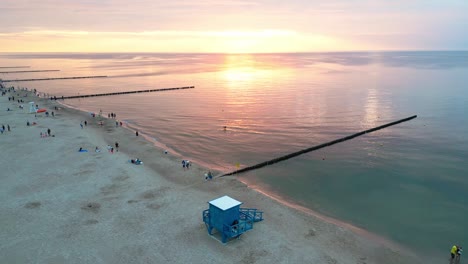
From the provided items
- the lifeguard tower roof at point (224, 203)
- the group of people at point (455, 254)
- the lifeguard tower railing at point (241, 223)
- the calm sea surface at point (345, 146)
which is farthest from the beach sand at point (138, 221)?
the calm sea surface at point (345, 146)

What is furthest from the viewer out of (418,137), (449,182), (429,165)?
(418,137)

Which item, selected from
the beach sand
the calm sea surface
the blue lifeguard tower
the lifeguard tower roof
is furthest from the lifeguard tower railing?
the calm sea surface

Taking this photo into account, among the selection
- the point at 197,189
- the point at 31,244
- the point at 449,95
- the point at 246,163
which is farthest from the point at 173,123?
the point at 449,95

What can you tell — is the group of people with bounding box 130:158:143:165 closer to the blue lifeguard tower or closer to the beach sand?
the beach sand

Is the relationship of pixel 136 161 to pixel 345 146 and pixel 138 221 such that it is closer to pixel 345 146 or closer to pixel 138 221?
pixel 138 221

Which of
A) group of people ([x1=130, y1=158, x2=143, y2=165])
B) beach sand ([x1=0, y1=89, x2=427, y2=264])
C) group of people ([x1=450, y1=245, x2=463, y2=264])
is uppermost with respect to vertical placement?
group of people ([x1=130, y1=158, x2=143, y2=165])

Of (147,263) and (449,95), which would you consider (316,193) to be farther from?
(449,95)

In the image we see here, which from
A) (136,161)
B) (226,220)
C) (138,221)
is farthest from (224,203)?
(136,161)

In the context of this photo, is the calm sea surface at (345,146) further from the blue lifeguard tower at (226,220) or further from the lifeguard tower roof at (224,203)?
the lifeguard tower roof at (224,203)
